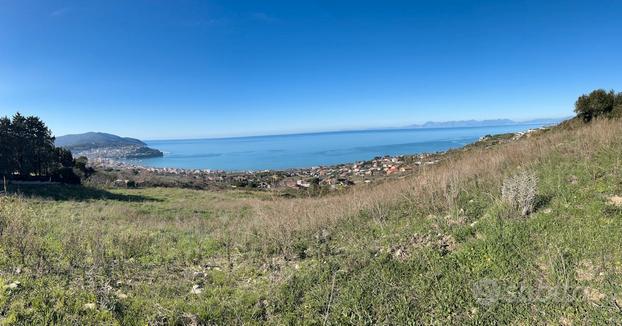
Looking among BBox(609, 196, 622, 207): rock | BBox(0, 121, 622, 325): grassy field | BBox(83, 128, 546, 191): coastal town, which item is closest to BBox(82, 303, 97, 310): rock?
BBox(0, 121, 622, 325): grassy field

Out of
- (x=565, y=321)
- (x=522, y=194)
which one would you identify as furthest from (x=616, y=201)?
(x=565, y=321)

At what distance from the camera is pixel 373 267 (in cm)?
433

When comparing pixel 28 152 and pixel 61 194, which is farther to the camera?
pixel 28 152

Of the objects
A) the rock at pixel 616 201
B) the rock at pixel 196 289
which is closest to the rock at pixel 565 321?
the rock at pixel 616 201

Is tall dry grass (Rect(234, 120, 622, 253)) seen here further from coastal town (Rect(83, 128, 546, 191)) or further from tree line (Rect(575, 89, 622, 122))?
tree line (Rect(575, 89, 622, 122))

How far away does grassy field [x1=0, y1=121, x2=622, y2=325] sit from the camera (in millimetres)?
3254

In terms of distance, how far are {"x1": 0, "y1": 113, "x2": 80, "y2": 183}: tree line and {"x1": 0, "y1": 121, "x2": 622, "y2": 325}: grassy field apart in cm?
2965

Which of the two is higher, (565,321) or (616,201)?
(616,201)

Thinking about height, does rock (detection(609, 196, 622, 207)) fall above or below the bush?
above

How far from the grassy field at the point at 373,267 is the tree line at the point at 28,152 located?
2965 centimetres

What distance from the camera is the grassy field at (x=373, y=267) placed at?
325cm

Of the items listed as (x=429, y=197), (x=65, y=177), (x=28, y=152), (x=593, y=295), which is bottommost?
(x=65, y=177)

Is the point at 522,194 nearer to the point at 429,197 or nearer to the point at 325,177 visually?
the point at 429,197

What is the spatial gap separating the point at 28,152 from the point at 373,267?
3759cm
